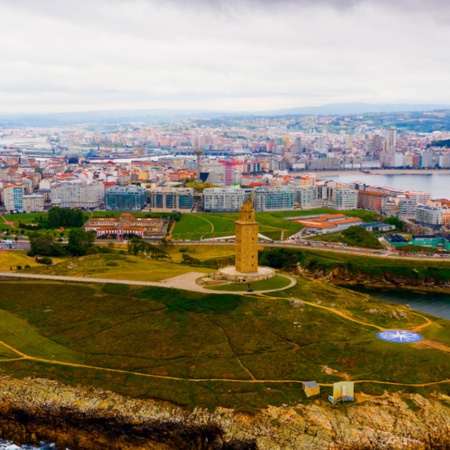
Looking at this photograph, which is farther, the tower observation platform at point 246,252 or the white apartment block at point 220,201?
the white apartment block at point 220,201

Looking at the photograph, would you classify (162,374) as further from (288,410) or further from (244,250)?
(244,250)

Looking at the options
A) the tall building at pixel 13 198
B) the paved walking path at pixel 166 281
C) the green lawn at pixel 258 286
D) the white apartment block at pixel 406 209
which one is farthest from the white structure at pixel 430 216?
the tall building at pixel 13 198

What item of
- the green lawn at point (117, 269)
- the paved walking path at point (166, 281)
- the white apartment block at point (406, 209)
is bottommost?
the white apartment block at point (406, 209)

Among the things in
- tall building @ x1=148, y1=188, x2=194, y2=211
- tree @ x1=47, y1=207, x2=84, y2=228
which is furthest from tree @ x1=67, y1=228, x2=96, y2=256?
tall building @ x1=148, y1=188, x2=194, y2=211

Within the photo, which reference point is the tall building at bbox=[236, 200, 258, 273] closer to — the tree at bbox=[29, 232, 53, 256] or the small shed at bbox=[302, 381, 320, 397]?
the small shed at bbox=[302, 381, 320, 397]

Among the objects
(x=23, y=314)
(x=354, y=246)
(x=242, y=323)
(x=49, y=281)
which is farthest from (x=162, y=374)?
(x=354, y=246)

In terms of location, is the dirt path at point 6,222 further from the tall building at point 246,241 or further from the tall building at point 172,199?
the tall building at point 246,241

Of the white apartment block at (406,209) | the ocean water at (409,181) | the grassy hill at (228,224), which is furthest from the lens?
the ocean water at (409,181)
